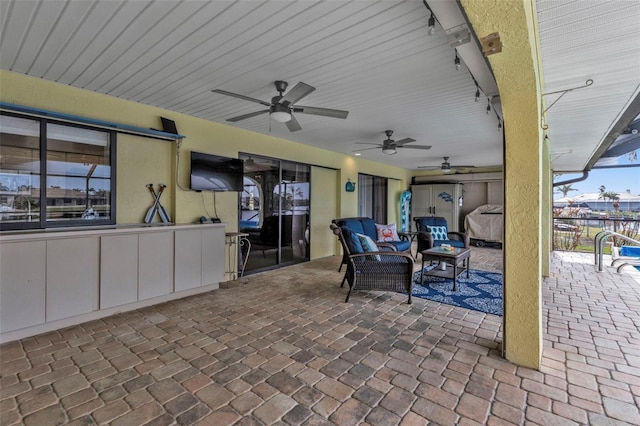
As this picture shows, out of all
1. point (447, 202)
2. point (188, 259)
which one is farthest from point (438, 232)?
point (188, 259)

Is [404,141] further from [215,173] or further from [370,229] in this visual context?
[215,173]

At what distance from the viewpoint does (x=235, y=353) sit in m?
2.44

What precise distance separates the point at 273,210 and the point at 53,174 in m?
3.22

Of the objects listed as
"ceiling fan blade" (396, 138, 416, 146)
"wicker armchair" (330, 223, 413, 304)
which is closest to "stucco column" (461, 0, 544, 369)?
"wicker armchair" (330, 223, 413, 304)

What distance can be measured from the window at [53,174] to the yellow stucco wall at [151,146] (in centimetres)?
16

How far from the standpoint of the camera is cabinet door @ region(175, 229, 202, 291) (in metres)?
3.79

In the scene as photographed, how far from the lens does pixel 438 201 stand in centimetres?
988

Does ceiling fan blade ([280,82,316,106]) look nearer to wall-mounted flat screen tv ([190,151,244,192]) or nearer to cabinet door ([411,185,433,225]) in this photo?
wall-mounted flat screen tv ([190,151,244,192])

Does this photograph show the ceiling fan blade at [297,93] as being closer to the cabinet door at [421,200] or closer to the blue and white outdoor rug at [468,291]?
the blue and white outdoor rug at [468,291]

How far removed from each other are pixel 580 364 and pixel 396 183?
778 cm

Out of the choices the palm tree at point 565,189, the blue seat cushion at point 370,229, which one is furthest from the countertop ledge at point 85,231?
the palm tree at point 565,189

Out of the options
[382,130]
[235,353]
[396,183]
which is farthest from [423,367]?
[396,183]

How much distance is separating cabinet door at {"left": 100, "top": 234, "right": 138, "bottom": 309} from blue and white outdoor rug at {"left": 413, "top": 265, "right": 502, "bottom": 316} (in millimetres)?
3553

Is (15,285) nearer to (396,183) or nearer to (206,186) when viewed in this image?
(206,186)
